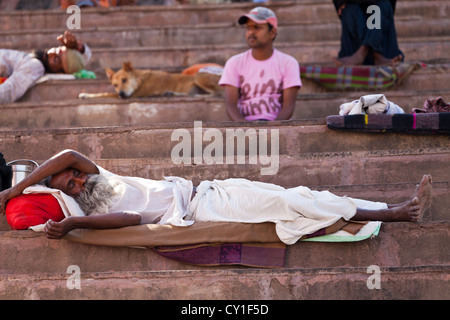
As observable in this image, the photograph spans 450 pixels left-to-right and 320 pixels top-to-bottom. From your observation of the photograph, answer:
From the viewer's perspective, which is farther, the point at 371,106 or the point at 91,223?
the point at 371,106

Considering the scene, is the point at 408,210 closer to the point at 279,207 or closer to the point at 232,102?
the point at 279,207

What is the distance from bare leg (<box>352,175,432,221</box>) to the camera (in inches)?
195

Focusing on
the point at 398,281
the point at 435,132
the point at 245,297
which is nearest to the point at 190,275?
the point at 245,297

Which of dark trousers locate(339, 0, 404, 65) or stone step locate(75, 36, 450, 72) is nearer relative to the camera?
dark trousers locate(339, 0, 404, 65)

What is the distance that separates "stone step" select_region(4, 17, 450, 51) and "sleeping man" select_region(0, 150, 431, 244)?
4.50 m

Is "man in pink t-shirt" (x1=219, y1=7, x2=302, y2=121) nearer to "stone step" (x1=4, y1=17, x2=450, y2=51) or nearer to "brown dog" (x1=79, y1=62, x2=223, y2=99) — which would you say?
"brown dog" (x1=79, y1=62, x2=223, y2=99)

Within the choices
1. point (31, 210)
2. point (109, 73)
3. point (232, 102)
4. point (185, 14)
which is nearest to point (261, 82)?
point (232, 102)

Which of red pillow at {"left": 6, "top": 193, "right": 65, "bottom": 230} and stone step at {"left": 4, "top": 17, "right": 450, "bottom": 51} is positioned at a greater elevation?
stone step at {"left": 4, "top": 17, "right": 450, "bottom": 51}

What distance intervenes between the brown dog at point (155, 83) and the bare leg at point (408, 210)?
3448mm

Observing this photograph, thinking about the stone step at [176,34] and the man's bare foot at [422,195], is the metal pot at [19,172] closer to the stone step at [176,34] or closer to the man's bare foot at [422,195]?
the man's bare foot at [422,195]

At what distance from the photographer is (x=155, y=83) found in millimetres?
8648

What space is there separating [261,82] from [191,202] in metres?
Result: 2.29

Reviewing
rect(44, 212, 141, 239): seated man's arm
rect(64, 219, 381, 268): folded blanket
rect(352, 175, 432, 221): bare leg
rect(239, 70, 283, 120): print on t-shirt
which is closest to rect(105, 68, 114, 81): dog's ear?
rect(239, 70, 283, 120): print on t-shirt

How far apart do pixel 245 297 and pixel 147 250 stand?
2.59 feet
